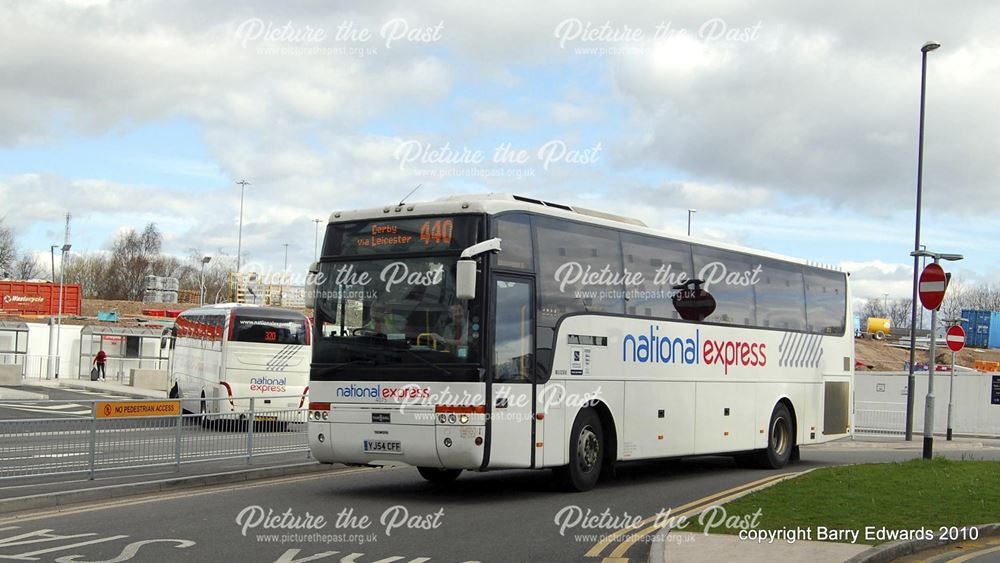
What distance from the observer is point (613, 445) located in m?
16.0

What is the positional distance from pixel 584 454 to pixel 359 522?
14.5 feet

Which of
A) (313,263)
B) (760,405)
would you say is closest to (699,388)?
(760,405)

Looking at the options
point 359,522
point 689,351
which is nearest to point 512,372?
point 359,522

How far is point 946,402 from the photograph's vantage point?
3762cm

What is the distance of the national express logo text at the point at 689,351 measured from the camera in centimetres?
1653

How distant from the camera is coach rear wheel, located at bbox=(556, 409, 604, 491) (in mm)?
15008

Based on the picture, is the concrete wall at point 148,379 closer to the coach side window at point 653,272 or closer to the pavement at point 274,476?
the pavement at point 274,476

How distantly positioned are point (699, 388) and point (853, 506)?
Result: 5871 millimetres

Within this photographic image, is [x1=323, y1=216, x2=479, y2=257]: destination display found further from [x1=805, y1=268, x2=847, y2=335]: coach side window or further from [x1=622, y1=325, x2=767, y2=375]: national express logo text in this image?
[x1=805, y1=268, x2=847, y2=335]: coach side window

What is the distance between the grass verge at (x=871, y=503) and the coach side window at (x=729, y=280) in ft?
11.5

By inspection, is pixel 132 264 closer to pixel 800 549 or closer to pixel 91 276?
pixel 91 276

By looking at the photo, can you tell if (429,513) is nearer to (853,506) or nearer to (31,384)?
(853,506)

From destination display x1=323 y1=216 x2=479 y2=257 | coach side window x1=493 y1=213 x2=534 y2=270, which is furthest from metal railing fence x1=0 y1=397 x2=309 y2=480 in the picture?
coach side window x1=493 y1=213 x2=534 y2=270

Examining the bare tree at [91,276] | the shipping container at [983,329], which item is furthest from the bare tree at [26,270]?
the shipping container at [983,329]
